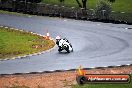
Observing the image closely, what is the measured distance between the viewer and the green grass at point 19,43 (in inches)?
1212

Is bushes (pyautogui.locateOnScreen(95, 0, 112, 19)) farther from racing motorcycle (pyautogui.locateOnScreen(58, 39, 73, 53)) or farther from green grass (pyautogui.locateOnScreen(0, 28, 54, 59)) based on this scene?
racing motorcycle (pyautogui.locateOnScreen(58, 39, 73, 53))

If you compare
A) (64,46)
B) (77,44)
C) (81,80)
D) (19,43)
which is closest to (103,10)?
(77,44)

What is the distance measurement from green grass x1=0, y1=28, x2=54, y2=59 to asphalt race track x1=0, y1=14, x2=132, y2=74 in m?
1.75

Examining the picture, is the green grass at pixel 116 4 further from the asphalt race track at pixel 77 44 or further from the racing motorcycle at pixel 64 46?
the racing motorcycle at pixel 64 46

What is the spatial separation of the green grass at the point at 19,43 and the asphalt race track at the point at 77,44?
1755 mm

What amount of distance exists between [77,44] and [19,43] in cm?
502

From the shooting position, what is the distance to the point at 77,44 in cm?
3375

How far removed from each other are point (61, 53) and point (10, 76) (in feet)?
23.1

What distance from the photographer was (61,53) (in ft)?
99.7

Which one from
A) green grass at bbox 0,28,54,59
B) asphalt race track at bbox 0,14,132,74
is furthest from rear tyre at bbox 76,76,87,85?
green grass at bbox 0,28,54,59

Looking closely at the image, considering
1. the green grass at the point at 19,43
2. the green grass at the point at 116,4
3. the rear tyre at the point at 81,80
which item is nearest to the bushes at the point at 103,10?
the green grass at the point at 19,43

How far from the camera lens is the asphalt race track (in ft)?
87.5

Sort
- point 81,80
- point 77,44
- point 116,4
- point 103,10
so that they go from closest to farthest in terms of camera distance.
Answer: point 81,80, point 77,44, point 103,10, point 116,4

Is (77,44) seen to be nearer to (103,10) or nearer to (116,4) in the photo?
(103,10)
